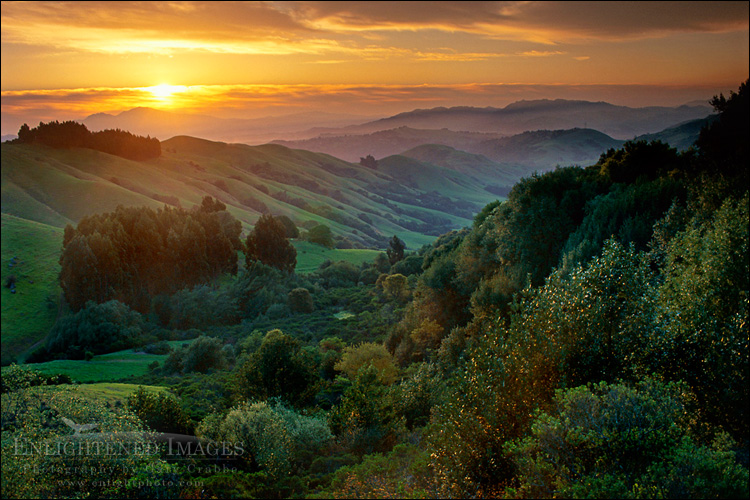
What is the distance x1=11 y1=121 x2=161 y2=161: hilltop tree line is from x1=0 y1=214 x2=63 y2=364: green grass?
63.6 meters

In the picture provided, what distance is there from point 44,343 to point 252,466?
178 feet

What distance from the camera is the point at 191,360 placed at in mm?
53062

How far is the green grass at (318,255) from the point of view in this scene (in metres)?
115

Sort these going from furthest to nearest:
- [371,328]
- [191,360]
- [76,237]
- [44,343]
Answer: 1. [76,237]
2. [371,328]
3. [44,343]
4. [191,360]

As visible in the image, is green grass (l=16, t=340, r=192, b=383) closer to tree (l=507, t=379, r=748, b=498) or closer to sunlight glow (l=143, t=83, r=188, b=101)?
sunlight glow (l=143, t=83, r=188, b=101)

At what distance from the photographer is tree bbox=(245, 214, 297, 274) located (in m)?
99.2

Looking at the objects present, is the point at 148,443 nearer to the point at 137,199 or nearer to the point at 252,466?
the point at 252,466

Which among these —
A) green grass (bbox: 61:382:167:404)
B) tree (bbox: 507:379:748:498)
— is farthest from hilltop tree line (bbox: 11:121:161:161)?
tree (bbox: 507:379:748:498)

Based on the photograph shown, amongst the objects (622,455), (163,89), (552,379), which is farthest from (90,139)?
(622,455)

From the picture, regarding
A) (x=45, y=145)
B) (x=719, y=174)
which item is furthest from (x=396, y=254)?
(x=45, y=145)

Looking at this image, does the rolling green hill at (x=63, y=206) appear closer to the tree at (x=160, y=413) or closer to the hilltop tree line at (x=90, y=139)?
the hilltop tree line at (x=90, y=139)

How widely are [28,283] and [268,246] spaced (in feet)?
138

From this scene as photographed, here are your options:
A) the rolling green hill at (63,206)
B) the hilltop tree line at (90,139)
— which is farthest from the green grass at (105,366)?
the hilltop tree line at (90,139)

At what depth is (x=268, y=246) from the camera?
3905 inches
